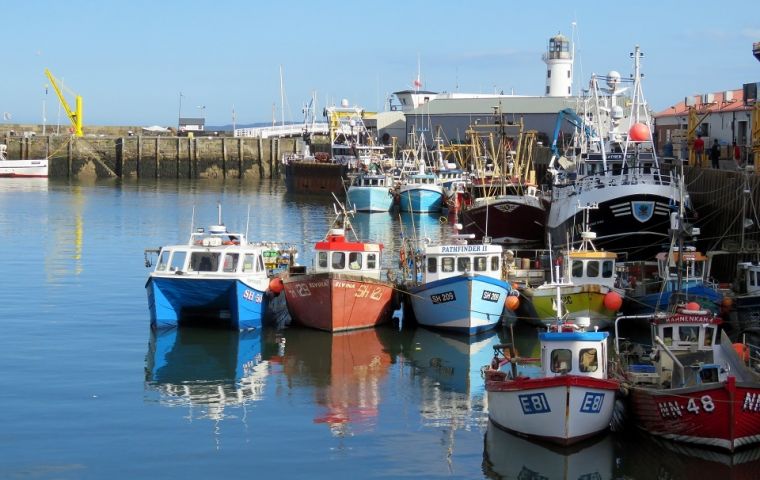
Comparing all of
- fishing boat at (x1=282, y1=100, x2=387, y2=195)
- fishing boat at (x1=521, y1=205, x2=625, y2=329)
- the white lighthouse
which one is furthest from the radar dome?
the white lighthouse

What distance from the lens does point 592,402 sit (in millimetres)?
20312

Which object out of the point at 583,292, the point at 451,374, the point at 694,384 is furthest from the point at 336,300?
the point at 694,384

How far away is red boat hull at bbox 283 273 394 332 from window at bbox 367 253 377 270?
2.49ft

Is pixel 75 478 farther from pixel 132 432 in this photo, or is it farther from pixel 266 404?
Result: pixel 266 404

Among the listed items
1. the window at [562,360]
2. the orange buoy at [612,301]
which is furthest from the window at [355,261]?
the window at [562,360]

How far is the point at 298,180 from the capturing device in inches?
3949

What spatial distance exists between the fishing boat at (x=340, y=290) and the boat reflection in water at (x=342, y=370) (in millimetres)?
338

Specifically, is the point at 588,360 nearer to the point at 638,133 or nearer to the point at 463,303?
the point at 463,303

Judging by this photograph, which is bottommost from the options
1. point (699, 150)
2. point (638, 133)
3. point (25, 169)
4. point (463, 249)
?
point (463, 249)

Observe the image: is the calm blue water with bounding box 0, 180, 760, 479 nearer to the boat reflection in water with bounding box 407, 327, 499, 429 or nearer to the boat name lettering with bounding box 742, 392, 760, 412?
the boat reflection in water with bounding box 407, 327, 499, 429

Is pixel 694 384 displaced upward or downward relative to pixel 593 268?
downward

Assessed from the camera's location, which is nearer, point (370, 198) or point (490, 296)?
point (490, 296)

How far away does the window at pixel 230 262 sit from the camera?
31.1 m

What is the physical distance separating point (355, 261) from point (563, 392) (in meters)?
12.9
